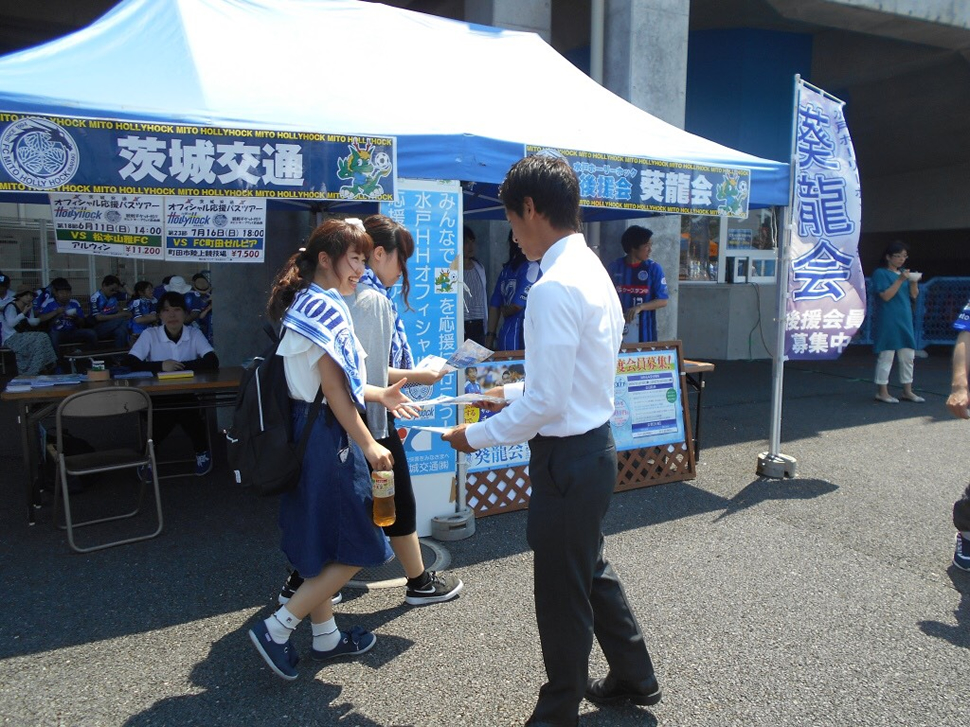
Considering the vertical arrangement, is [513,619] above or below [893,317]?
below

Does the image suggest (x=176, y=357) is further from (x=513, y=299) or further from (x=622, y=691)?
(x=622, y=691)

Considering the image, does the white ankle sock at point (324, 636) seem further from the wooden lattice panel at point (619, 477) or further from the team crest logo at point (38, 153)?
the team crest logo at point (38, 153)

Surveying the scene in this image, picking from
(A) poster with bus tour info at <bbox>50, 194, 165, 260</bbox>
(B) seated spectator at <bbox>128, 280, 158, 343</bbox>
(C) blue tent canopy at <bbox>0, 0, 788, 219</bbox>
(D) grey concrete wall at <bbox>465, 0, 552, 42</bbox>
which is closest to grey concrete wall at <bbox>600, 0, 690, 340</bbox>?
(D) grey concrete wall at <bbox>465, 0, 552, 42</bbox>

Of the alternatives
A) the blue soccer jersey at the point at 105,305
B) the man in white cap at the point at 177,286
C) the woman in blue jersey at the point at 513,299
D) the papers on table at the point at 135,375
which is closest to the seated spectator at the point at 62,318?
the blue soccer jersey at the point at 105,305

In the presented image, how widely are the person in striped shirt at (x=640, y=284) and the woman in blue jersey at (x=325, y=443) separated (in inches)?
149

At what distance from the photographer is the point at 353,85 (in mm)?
4496

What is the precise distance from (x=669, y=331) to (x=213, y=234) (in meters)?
5.05

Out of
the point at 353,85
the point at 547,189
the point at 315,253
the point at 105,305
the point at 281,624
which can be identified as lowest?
the point at 281,624

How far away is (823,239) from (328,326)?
4.28m

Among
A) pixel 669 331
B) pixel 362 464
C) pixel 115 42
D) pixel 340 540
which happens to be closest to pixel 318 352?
pixel 362 464

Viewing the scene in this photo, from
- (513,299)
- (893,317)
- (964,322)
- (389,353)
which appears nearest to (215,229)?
(389,353)

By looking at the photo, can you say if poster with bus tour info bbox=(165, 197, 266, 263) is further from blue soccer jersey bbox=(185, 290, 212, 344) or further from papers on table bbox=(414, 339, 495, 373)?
blue soccer jersey bbox=(185, 290, 212, 344)

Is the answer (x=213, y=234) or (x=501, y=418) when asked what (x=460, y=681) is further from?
(x=213, y=234)

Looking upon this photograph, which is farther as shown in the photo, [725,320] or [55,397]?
[725,320]
